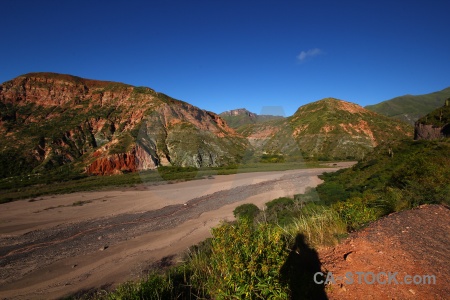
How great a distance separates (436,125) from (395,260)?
30280mm

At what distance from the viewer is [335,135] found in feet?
255

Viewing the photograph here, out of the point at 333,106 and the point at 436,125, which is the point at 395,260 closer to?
the point at 436,125

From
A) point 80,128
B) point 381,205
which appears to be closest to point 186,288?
point 381,205

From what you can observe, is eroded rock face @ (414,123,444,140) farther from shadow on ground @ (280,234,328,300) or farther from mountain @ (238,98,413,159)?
mountain @ (238,98,413,159)

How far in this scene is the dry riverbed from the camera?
40.0 ft

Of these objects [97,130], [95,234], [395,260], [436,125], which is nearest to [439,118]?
[436,125]

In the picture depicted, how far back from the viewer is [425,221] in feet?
19.3

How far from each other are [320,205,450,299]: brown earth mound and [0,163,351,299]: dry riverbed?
10648 mm

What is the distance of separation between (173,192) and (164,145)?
3239 cm

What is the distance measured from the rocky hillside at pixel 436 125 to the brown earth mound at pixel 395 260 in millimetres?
25215

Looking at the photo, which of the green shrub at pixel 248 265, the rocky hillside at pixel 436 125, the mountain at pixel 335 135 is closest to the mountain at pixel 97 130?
the mountain at pixel 335 135

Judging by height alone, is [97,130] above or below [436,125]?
above

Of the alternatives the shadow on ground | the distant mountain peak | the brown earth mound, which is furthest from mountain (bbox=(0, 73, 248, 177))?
the brown earth mound

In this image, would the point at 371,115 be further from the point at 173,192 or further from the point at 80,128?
the point at 80,128
